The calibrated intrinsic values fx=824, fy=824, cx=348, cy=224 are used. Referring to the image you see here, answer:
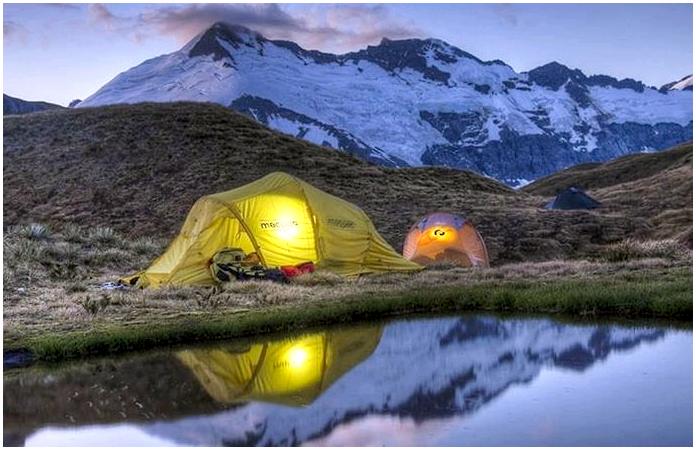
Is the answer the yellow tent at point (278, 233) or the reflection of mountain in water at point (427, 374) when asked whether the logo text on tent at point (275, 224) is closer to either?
the yellow tent at point (278, 233)

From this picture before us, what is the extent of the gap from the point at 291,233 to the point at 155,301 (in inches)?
312

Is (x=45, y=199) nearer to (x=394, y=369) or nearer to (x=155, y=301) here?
(x=155, y=301)

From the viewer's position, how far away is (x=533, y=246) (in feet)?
125

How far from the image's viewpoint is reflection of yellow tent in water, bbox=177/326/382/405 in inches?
484

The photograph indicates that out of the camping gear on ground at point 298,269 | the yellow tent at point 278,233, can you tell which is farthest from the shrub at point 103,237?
the camping gear on ground at point 298,269

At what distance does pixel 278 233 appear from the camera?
27.0 meters

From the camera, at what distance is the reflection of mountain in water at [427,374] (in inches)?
411

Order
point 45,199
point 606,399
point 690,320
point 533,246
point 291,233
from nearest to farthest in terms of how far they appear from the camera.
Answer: point 606,399, point 690,320, point 291,233, point 533,246, point 45,199

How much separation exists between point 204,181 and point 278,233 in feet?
83.0

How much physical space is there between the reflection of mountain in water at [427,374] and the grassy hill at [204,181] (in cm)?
1881

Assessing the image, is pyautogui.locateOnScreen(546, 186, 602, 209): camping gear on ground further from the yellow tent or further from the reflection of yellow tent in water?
the reflection of yellow tent in water

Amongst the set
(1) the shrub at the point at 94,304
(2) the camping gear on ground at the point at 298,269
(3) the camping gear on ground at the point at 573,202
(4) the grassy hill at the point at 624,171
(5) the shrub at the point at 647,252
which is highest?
(4) the grassy hill at the point at 624,171

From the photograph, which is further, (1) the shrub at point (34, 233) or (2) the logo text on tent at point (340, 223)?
(1) the shrub at point (34, 233)

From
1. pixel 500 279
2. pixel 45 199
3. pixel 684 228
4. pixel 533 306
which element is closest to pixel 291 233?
pixel 500 279
